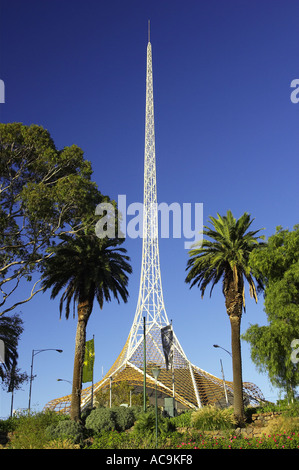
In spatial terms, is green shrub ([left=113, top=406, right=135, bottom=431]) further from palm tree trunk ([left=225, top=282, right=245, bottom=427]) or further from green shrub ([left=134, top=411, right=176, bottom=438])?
palm tree trunk ([left=225, top=282, right=245, bottom=427])

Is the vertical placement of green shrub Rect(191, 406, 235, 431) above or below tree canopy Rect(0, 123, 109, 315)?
below

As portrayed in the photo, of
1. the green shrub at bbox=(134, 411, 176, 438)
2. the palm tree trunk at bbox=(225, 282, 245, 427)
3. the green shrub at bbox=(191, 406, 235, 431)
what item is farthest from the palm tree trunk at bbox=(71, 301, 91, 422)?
the palm tree trunk at bbox=(225, 282, 245, 427)

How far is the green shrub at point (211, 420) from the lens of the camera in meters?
27.5

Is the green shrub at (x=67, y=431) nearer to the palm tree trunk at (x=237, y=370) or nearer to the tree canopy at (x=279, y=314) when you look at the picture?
the palm tree trunk at (x=237, y=370)

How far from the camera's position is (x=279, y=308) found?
30.8 meters

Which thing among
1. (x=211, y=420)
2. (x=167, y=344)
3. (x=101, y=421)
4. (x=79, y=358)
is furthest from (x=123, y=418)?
(x=167, y=344)

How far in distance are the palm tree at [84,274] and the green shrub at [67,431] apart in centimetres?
549

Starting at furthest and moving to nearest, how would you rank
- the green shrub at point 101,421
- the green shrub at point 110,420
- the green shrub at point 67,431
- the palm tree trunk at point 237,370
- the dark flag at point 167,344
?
the dark flag at point 167,344 < the green shrub at point 110,420 < the green shrub at point 101,421 < the palm tree trunk at point 237,370 < the green shrub at point 67,431

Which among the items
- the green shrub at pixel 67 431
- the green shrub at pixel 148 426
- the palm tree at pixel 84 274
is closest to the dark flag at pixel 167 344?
the palm tree at pixel 84 274

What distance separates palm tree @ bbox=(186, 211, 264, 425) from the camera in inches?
1280

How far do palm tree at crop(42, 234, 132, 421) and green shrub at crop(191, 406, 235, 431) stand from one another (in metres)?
9.78

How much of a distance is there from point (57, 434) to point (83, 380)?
7.74m
